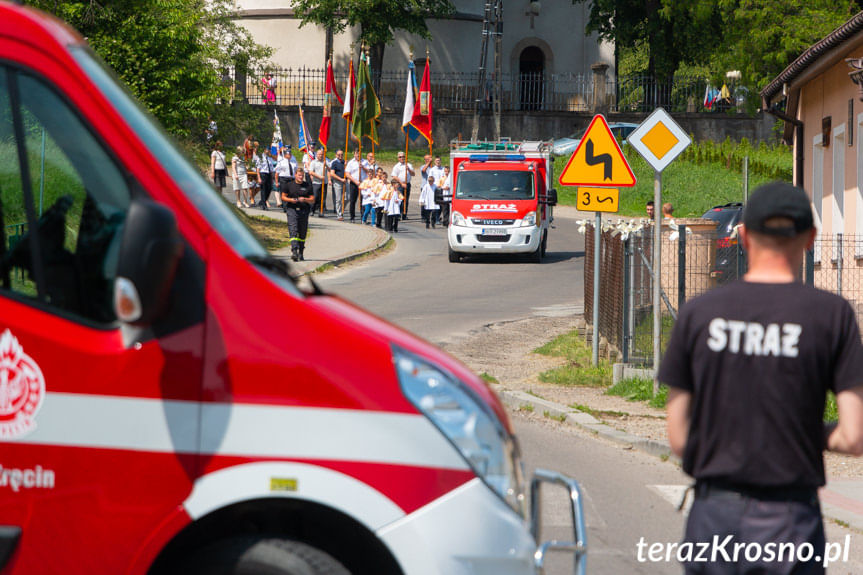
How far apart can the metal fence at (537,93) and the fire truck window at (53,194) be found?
4823 centimetres

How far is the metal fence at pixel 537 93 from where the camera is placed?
172ft

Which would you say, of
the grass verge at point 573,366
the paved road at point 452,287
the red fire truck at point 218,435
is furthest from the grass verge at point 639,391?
the red fire truck at point 218,435

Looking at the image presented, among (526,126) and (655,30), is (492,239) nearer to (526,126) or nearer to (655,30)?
(526,126)

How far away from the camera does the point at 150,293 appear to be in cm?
A: 324

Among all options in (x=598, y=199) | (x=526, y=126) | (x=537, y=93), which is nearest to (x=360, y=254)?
(x=598, y=199)

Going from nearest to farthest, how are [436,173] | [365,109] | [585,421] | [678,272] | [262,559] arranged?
[262,559], [585,421], [678,272], [436,173], [365,109]

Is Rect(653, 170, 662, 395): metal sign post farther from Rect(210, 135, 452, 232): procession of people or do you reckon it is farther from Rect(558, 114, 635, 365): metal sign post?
Rect(210, 135, 452, 232): procession of people

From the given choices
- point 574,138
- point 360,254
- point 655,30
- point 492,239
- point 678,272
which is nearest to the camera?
point 678,272

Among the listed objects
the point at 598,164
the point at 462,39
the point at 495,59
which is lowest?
the point at 598,164

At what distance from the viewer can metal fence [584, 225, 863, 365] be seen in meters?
12.8

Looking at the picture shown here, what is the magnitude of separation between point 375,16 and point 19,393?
5156cm

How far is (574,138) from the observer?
50.7m

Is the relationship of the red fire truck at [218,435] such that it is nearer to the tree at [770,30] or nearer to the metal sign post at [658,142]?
the metal sign post at [658,142]

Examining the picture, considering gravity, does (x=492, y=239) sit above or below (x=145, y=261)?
below
